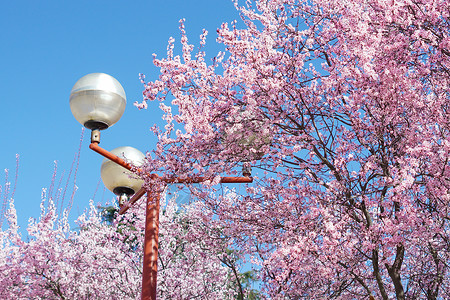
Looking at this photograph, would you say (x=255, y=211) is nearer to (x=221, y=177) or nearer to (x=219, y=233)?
(x=221, y=177)

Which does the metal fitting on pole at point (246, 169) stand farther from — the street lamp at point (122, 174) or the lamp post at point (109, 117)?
the street lamp at point (122, 174)

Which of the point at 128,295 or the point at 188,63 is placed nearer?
the point at 188,63

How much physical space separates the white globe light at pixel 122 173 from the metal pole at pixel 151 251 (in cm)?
57

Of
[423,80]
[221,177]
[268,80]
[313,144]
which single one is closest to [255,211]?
[221,177]

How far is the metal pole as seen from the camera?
21.0 ft

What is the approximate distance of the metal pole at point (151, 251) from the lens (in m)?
6.40

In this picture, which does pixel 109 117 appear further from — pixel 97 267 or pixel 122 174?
pixel 97 267

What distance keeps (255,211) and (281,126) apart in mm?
1580

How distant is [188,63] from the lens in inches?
280

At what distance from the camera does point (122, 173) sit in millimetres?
7484

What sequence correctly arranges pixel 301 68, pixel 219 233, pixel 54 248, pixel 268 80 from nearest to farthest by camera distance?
1. pixel 268 80
2. pixel 301 68
3. pixel 219 233
4. pixel 54 248

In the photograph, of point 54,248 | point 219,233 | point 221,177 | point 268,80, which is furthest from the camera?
point 54,248

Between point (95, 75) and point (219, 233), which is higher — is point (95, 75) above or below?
above

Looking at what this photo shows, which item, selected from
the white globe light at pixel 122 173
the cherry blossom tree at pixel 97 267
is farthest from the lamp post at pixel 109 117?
the cherry blossom tree at pixel 97 267
